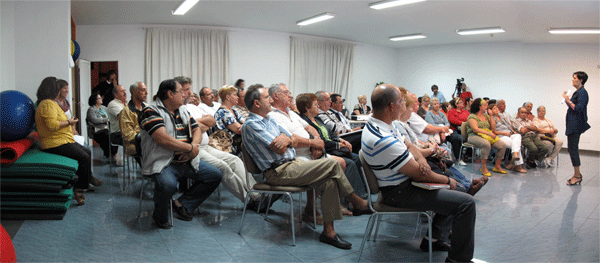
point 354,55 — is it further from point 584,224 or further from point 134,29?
point 584,224

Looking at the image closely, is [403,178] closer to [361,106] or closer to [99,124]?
[99,124]

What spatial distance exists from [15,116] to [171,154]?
149 centimetres

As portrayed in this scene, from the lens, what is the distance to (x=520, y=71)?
10.7 meters

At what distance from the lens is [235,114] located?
14.9 ft

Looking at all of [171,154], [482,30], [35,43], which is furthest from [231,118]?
[482,30]

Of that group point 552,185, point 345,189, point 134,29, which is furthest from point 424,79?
point 345,189

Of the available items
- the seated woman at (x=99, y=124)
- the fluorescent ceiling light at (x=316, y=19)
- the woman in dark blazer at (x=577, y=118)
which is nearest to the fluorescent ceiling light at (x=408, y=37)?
the fluorescent ceiling light at (x=316, y=19)

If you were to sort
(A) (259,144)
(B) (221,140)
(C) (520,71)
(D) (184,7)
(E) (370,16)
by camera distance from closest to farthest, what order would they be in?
(A) (259,144), (B) (221,140), (D) (184,7), (E) (370,16), (C) (520,71)

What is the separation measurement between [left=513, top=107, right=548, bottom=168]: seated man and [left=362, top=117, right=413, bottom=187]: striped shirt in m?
5.68

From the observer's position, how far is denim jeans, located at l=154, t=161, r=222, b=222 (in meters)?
3.14

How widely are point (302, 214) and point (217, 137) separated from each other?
1.36m

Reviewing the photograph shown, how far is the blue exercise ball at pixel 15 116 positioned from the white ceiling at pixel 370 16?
3.70 meters

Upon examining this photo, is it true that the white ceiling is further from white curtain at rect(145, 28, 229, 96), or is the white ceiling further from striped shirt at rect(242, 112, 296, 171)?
striped shirt at rect(242, 112, 296, 171)

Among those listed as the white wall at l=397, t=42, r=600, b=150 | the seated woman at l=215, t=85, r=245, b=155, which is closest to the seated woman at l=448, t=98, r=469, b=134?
the white wall at l=397, t=42, r=600, b=150
